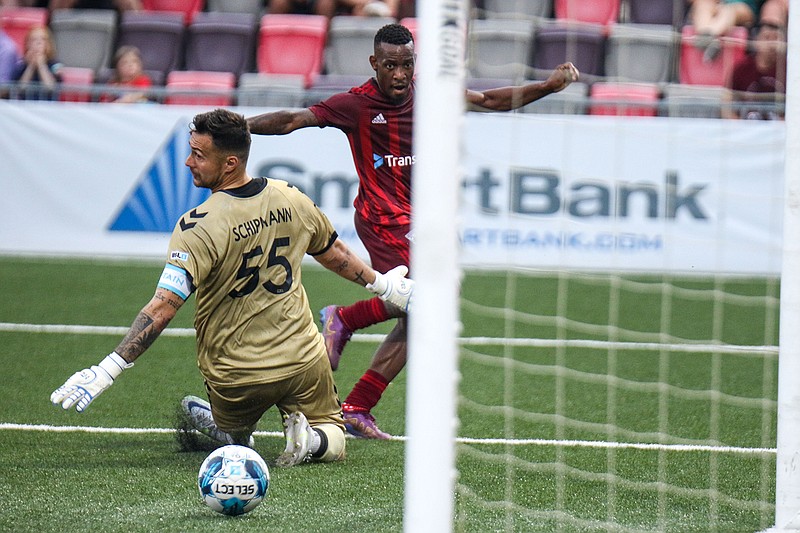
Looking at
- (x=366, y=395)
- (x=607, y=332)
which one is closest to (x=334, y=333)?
(x=366, y=395)

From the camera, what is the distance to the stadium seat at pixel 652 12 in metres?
14.1

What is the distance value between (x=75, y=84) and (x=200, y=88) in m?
1.43

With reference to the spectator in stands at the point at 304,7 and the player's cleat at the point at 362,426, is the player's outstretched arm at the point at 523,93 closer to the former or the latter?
the player's cleat at the point at 362,426

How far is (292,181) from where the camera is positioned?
39.5 feet

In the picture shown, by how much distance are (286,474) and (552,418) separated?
5.94 feet

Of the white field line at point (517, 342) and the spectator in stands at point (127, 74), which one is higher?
the spectator in stands at point (127, 74)

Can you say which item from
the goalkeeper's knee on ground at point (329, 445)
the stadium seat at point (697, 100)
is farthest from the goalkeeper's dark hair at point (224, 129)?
the stadium seat at point (697, 100)

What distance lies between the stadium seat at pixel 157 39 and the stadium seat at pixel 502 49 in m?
3.90

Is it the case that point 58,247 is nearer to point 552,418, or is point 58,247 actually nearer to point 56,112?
point 56,112

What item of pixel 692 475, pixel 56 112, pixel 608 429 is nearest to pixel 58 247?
pixel 56 112

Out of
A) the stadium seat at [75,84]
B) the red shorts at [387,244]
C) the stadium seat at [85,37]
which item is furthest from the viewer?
the stadium seat at [85,37]

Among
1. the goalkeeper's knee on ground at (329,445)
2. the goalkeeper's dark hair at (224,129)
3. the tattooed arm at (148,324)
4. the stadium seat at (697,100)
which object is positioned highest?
the stadium seat at (697,100)

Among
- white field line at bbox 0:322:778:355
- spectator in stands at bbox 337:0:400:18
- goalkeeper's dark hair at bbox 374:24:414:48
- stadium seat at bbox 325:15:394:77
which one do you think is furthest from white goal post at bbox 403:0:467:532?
spectator in stands at bbox 337:0:400:18

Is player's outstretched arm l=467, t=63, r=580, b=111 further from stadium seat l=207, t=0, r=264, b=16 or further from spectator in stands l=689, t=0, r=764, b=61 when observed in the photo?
stadium seat l=207, t=0, r=264, b=16
